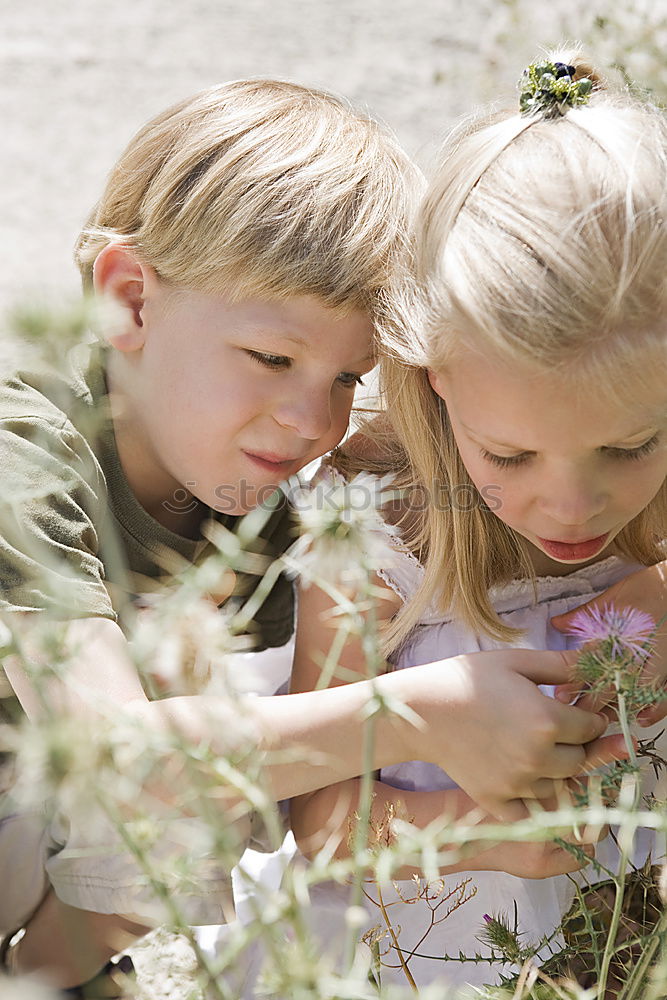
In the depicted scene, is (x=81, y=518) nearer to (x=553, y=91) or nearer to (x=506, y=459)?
(x=506, y=459)

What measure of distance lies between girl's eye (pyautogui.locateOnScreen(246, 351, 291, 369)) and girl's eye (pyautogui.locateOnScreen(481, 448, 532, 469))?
231mm

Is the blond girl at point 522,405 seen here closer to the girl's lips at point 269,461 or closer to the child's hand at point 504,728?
the child's hand at point 504,728

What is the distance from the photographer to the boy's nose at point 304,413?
3.28 ft

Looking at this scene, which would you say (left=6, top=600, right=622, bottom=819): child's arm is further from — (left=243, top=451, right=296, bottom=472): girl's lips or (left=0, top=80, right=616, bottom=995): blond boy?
(left=243, top=451, right=296, bottom=472): girl's lips

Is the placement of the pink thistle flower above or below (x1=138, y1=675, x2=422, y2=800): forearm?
above

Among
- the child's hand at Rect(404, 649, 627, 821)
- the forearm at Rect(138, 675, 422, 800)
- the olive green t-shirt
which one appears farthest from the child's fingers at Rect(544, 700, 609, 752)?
the olive green t-shirt

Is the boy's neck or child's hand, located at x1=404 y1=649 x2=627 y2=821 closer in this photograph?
child's hand, located at x1=404 y1=649 x2=627 y2=821

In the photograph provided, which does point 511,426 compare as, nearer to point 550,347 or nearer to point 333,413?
point 550,347

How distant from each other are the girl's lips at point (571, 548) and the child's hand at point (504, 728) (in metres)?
0.08

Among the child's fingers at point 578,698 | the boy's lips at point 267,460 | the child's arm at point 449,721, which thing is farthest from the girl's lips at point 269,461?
the child's fingers at point 578,698

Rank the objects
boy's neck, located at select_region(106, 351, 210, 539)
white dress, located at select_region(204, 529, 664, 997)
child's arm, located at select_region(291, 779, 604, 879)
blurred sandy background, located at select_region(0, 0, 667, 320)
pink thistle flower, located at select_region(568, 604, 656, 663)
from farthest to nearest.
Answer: blurred sandy background, located at select_region(0, 0, 667, 320), boy's neck, located at select_region(106, 351, 210, 539), white dress, located at select_region(204, 529, 664, 997), child's arm, located at select_region(291, 779, 604, 879), pink thistle flower, located at select_region(568, 604, 656, 663)

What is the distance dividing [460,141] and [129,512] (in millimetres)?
484

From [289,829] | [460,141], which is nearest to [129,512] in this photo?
[289,829]

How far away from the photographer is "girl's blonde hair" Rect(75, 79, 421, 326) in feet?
3.31
